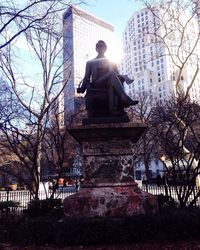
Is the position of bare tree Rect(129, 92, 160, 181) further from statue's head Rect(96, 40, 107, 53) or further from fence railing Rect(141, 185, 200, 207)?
statue's head Rect(96, 40, 107, 53)

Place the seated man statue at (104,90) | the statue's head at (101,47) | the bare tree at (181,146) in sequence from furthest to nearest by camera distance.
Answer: the bare tree at (181,146)
the statue's head at (101,47)
the seated man statue at (104,90)

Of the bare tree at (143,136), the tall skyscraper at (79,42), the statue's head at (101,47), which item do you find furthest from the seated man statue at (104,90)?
the bare tree at (143,136)

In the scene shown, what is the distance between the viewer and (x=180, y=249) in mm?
5574

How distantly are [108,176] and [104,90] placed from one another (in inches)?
86.9

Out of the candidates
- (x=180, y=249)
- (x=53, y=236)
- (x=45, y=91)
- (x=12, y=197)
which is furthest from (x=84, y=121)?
(x=12, y=197)

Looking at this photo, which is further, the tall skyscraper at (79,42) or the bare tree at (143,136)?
the bare tree at (143,136)

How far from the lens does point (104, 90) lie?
26.7ft

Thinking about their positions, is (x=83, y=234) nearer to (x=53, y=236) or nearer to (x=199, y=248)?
(x=53, y=236)

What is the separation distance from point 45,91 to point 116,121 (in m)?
8.02

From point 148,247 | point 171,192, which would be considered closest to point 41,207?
point 148,247

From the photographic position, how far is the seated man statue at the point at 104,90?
7.94m

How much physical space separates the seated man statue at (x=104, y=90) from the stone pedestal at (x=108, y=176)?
66 centimetres

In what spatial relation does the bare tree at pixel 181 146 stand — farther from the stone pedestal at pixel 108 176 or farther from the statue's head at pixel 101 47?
the statue's head at pixel 101 47

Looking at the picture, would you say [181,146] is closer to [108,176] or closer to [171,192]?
[108,176]
